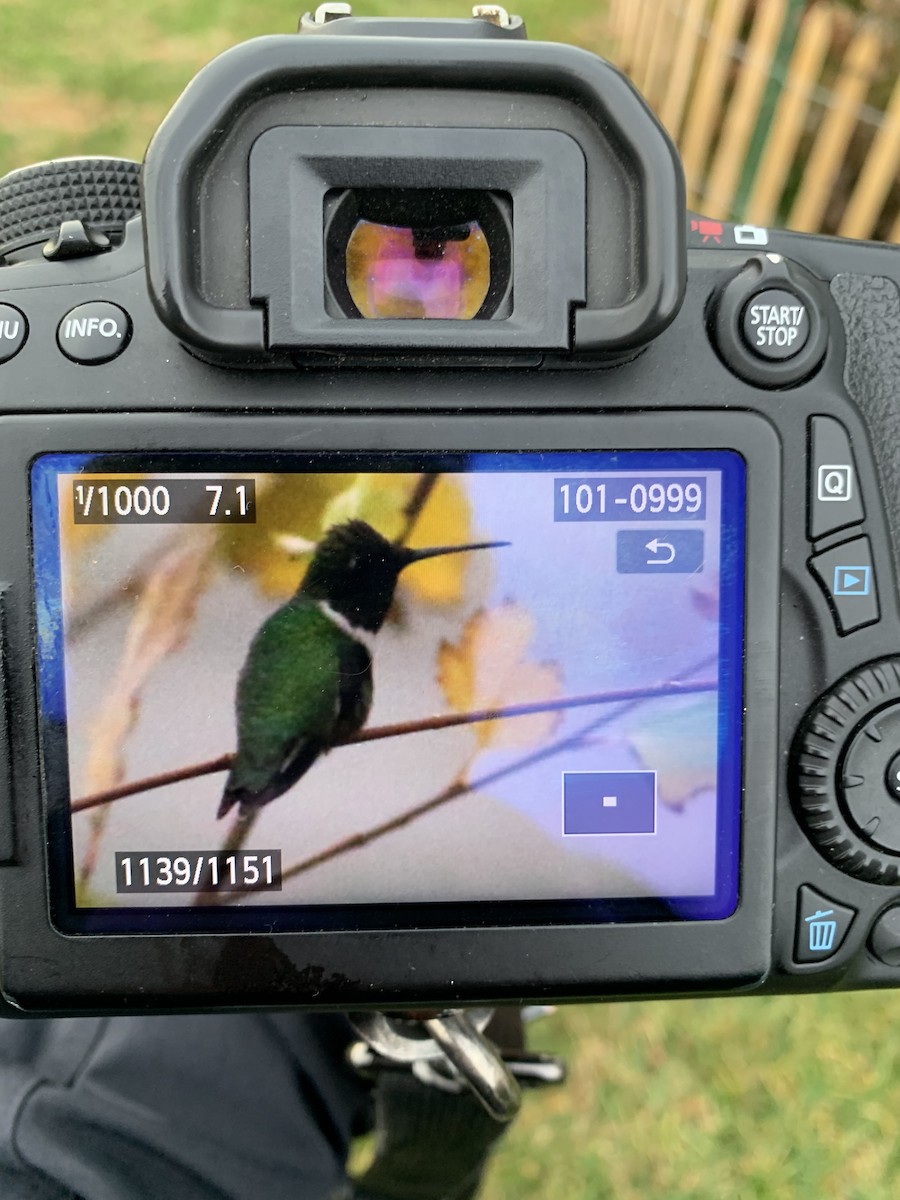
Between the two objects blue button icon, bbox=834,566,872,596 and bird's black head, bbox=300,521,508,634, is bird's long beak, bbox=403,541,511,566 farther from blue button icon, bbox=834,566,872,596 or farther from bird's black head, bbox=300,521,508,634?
blue button icon, bbox=834,566,872,596

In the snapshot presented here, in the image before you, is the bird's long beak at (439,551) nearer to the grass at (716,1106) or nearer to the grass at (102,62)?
the grass at (716,1106)

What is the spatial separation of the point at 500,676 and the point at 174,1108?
0.38 meters

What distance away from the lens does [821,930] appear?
61 cm

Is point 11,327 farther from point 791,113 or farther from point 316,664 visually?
point 791,113

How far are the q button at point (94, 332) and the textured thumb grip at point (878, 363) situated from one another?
38cm

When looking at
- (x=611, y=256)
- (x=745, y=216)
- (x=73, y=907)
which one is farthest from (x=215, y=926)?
(x=745, y=216)

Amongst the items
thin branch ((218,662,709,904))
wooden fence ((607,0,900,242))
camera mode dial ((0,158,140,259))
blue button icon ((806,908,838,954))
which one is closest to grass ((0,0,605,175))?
wooden fence ((607,0,900,242))

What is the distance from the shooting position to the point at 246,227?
52 centimetres

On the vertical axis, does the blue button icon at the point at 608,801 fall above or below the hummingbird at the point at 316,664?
below

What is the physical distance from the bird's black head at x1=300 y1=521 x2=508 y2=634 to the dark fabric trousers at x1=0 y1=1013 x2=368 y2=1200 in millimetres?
355

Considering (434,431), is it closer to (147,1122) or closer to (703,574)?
(703,574)

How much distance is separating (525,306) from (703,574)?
17 centimetres

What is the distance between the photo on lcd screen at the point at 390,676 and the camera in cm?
55

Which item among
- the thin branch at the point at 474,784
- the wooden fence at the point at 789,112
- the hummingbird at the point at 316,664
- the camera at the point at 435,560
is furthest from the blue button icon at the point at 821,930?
the wooden fence at the point at 789,112
